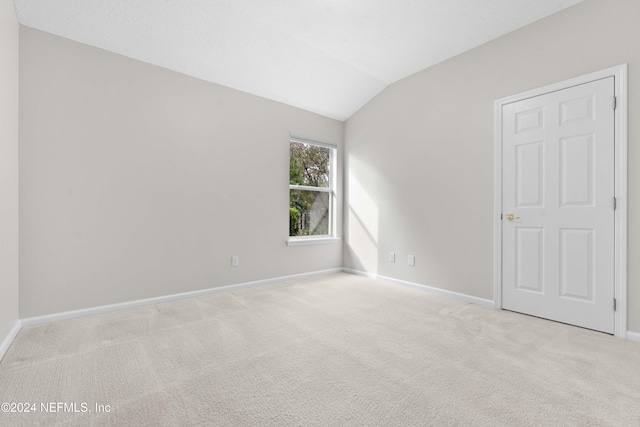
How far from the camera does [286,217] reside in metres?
4.15

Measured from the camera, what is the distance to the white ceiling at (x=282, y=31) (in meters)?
2.55

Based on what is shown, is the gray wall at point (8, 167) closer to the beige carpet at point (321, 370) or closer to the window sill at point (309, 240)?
the beige carpet at point (321, 370)

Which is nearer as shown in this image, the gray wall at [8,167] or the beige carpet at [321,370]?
the beige carpet at [321,370]

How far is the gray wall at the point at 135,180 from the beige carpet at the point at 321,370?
1.68 ft

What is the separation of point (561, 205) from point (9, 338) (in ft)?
14.9

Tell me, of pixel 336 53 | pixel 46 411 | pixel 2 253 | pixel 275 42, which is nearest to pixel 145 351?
pixel 46 411

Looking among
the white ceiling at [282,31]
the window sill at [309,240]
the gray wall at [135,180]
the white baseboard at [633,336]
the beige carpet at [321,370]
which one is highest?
the white ceiling at [282,31]

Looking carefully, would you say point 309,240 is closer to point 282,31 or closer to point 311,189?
point 311,189

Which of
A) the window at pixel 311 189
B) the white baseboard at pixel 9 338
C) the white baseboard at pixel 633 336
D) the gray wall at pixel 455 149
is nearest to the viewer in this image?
the white baseboard at pixel 9 338

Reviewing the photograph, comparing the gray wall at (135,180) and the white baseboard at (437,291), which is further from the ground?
the gray wall at (135,180)

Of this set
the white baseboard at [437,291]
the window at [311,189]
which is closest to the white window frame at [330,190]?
the window at [311,189]

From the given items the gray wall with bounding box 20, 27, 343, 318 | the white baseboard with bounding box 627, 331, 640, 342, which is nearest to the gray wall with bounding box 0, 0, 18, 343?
the gray wall with bounding box 20, 27, 343, 318

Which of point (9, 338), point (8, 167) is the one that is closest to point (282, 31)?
point (8, 167)

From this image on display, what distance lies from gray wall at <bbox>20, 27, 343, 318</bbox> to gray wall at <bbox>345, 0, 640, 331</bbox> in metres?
1.27
